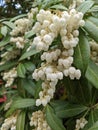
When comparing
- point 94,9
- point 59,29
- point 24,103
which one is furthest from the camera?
point 24,103

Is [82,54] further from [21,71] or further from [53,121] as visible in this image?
[21,71]

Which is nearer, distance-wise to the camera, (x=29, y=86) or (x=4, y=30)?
(x=29, y=86)

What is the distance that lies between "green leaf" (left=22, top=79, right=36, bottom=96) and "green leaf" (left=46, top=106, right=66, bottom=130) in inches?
11.8

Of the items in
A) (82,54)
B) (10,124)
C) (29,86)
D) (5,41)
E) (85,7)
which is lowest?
(10,124)

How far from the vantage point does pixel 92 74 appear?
1.16m

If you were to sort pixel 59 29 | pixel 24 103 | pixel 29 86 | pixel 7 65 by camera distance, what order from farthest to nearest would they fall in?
pixel 7 65 → pixel 29 86 → pixel 24 103 → pixel 59 29

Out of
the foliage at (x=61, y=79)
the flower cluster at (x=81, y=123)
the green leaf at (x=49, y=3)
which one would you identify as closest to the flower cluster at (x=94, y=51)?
the foliage at (x=61, y=79)

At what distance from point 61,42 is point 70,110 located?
1.03 ft

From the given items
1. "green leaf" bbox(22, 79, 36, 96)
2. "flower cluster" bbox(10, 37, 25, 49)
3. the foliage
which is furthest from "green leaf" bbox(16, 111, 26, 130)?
"flower cluster" bbox(10, 37, 25, 49)

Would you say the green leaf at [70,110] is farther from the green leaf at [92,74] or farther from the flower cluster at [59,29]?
the flower cluster at [59,29]

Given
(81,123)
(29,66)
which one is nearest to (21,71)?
(29,66)

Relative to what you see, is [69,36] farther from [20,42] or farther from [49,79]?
[20,42]

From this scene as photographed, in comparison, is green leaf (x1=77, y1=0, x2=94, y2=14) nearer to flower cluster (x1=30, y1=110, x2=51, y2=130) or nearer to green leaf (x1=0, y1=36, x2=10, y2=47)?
flower cluster (x1=30, y1=110, x2=51, y2=130)

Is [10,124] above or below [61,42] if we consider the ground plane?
below
